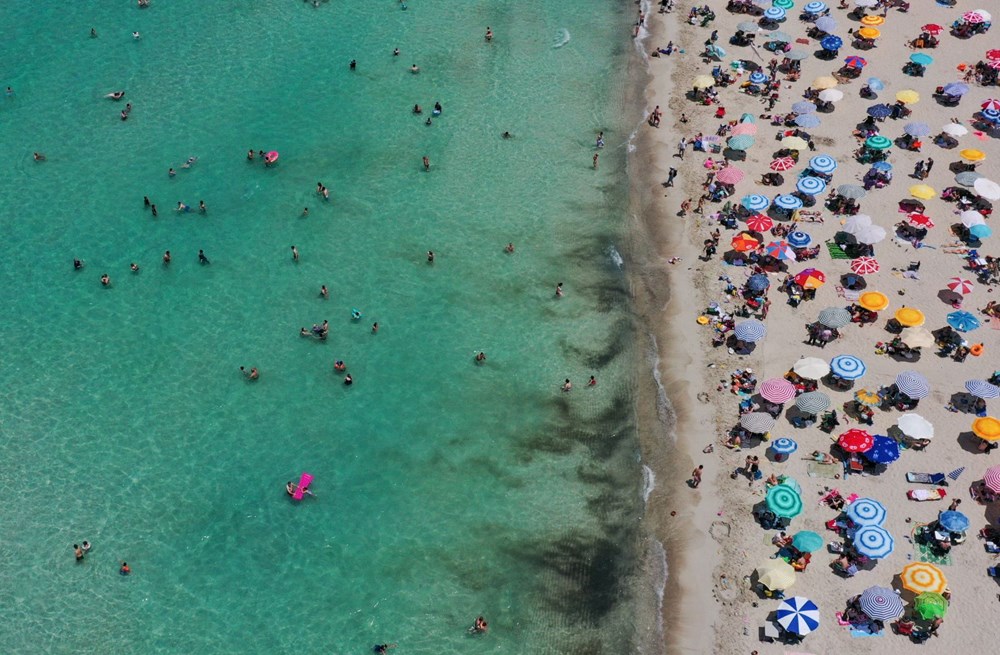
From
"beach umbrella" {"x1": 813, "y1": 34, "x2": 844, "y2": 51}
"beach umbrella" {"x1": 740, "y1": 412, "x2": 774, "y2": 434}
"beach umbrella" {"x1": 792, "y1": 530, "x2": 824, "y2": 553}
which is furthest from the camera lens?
"beach umbrella" {"x1": 813, "y1": 34, "x2": 844, "y2": 51}

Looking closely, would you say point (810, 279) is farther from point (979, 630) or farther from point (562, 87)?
point (562, 87)

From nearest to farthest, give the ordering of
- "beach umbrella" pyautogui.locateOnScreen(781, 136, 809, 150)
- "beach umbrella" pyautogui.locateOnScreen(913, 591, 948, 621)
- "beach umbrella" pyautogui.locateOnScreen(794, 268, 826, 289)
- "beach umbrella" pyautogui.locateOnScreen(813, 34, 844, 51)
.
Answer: "beach umbrella" pyautogui.locateOnScreen(913, 591, 948, 621)
"beach umbrella" pyautogui.locateOnScreen(794, 268, 826, 289)
"beach umbrella" pyautogui.locateOnScreen(781, 136, 809, 150)
"beach umbrella" pyautogui.locateOnScreen(813, 34, 844, 51)

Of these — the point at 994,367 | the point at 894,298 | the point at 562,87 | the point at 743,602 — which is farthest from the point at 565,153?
the point at 743,602

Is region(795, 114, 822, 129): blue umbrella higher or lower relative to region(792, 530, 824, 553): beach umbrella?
higher

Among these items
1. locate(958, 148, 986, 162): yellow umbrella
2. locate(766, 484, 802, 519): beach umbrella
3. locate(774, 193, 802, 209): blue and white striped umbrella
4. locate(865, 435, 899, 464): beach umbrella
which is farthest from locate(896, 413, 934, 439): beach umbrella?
locate(958, 148, 986, 162): yellow umbrella

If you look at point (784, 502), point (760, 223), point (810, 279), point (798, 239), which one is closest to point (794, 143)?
point (760, 223)

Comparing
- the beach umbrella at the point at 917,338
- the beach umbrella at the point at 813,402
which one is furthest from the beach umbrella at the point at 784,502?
the beach umbrella at the point at 917,338

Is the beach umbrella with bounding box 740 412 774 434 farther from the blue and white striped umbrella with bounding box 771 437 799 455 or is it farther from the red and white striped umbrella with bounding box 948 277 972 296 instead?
the red and white striped umbrella with bounding box 948 277 972 296

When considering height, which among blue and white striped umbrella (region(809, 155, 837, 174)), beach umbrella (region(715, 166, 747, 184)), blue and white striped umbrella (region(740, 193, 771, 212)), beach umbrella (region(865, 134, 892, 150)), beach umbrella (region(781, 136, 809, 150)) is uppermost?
beach umbrella (region(865, 134, 892, 150))
